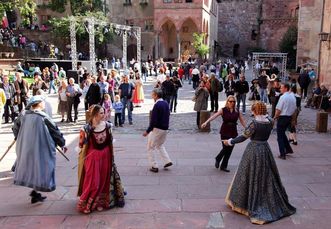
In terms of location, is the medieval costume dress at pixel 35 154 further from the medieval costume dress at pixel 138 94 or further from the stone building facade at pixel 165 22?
the stone building facade at pixel 165 22

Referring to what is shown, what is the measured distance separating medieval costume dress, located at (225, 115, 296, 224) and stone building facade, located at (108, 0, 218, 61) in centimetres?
4022

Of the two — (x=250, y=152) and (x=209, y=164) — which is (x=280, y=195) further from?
(x=209, y=164)

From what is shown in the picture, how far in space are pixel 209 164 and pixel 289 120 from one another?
215 cm

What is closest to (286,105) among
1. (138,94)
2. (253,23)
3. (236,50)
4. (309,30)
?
(138,94)

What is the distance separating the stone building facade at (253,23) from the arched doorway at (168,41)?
11472 mm

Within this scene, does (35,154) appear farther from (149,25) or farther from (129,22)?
(129,22)

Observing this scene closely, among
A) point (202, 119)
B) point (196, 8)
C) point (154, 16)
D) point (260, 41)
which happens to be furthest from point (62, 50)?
point (202, 119)

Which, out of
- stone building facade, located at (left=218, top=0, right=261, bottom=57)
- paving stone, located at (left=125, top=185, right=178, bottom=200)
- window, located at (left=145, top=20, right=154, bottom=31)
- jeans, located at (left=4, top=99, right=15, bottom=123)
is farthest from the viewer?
stone building facade, located at (left=218, top=0, right=261, bottom=57)

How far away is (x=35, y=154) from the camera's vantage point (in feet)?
20.9

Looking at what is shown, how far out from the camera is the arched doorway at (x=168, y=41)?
4894cm

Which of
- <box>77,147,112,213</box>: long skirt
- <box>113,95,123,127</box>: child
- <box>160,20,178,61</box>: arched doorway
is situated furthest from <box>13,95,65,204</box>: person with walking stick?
<box>160,20,178,61</box>: arched doorway

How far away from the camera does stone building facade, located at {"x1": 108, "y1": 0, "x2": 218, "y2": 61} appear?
45750mm

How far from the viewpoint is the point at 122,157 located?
32.3 ft

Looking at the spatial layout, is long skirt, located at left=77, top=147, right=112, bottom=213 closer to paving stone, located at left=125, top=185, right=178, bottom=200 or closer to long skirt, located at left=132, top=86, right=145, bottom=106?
paving stone, located at left=125, top=185, right=178, bottom=200
